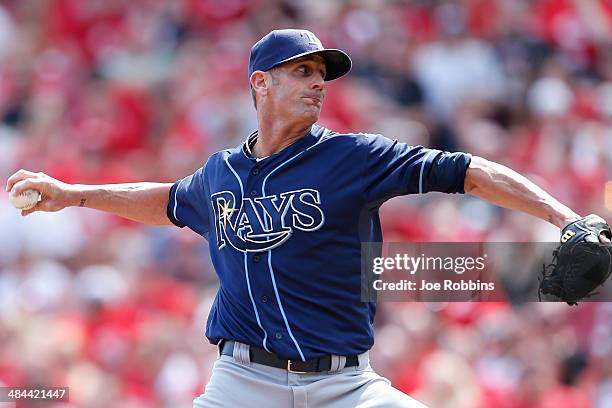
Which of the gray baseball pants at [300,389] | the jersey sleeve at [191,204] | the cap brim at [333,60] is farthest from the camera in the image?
the jersey sleeve at [191,204]

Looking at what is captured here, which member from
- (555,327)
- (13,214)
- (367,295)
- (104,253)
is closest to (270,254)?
(367,295)

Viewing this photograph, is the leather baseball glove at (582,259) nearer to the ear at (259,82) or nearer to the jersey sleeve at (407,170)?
the jersey sleeve at (407,170)

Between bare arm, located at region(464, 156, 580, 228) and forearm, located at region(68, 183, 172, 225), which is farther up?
forearm, located at region(68, 183, 172, 225)

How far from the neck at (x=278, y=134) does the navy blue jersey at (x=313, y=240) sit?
0.37ft

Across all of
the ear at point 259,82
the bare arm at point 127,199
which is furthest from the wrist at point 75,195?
the ear at point 259,82

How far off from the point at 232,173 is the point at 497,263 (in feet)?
8.02

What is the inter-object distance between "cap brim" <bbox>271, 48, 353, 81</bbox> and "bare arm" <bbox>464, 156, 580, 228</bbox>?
69cm

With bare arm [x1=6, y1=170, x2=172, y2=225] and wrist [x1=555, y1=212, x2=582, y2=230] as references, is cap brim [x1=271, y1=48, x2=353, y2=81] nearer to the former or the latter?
bare arm [x1=6, y1=170, x2=172, y2=225]

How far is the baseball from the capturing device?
4.19 meters

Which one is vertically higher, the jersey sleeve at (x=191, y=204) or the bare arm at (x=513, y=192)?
the jersey sleeve at (x=191, y=204)

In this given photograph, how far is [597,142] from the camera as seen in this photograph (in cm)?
769

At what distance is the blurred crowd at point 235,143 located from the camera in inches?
253

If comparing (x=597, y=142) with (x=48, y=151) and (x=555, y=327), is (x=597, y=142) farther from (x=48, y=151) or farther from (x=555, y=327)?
(x=48, y=151)

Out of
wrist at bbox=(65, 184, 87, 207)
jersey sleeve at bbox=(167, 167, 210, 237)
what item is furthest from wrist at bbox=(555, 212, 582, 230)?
wrist at bbox=(65, 184, 87, 207)
